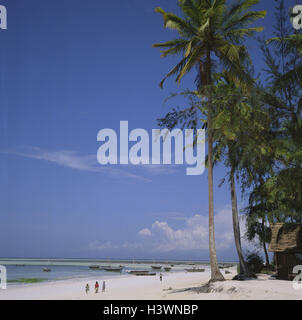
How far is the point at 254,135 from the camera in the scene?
572 inches

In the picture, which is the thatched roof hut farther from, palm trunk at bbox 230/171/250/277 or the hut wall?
palm trunk at bbox 230/171/250/277

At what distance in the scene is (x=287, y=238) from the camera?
22188 mm

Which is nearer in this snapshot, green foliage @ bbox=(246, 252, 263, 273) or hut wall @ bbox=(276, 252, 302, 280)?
hut wall @ bbox=(276, 252, 302, 280)

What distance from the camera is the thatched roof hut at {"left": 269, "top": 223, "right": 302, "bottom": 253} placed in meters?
21.3

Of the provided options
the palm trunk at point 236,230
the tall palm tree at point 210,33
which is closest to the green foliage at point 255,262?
the palm trunk at point 236,230

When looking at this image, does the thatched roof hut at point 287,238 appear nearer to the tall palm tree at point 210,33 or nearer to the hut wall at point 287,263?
the hut wall at point 287,263

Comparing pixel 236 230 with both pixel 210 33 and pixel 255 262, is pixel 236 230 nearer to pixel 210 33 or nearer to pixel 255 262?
pixel 255 262

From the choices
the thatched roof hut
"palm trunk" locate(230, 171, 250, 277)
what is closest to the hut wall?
the thatched roof hut

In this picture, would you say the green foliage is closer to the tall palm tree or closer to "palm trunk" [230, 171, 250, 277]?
"palm trunk" [230, 171, 250, 277]

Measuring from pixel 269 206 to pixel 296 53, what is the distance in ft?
59.0

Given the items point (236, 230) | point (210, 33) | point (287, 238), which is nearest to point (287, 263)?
point (287, 238)

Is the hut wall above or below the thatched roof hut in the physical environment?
below
